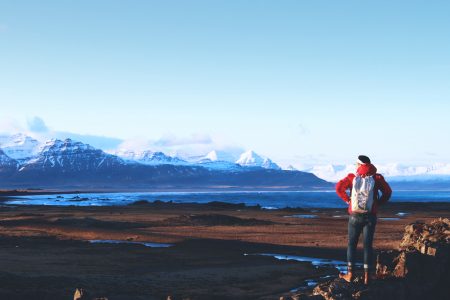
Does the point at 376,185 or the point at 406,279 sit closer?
the point at 376,185

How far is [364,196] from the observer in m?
13.7

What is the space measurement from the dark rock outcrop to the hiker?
0.51 meters

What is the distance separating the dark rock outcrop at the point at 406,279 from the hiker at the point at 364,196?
509mm

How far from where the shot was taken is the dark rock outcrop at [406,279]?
1305 cm

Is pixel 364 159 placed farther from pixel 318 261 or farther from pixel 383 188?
pixel 318 261

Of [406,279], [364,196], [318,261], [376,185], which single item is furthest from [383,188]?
[318,261]

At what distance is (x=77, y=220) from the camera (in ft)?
167

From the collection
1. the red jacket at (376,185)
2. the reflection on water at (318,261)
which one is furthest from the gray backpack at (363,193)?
the reflection on water at (318,261)

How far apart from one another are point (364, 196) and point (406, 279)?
2.38 m

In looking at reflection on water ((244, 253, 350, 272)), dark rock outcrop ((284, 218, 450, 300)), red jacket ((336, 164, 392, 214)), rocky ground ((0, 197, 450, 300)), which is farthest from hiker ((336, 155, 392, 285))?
reflection on water ((244, 253, 350, 272))

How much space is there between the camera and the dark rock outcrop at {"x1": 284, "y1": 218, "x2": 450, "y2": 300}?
13.0 meters

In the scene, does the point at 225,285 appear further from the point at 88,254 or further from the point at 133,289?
the point at 88,254

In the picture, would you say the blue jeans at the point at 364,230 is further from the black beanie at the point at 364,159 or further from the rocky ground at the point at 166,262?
the rocky ground at the point at 166,262

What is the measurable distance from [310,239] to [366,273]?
24.3 metres
